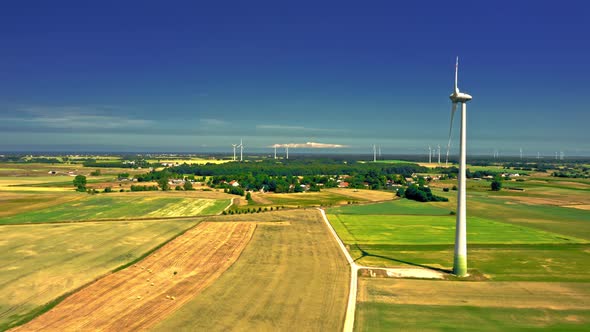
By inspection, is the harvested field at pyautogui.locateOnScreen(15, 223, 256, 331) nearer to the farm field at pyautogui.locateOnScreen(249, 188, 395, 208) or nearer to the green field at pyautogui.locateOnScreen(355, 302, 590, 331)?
the green field at pyautogui.locateOnScreen(355, 302, 590, 331)

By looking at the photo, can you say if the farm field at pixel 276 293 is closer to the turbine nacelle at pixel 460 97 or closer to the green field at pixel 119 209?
the turbine nacelle at pixel 460 97

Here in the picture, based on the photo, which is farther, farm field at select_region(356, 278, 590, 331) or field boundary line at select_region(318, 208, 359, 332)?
farm field at select_region(356, 278, 590, 331)

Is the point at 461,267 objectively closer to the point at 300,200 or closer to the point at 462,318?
the point at 462,318

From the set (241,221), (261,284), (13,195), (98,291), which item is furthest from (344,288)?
(13,195)

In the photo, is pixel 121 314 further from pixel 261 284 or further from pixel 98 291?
pixel 261 284

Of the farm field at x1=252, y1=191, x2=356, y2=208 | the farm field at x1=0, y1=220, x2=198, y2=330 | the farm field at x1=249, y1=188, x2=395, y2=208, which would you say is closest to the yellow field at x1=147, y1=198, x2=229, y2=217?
the farm field at x1=0, y1=220, x2=198, y2=330

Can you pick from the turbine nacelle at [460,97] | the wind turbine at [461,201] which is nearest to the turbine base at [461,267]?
the wind turbine at [461,201]
